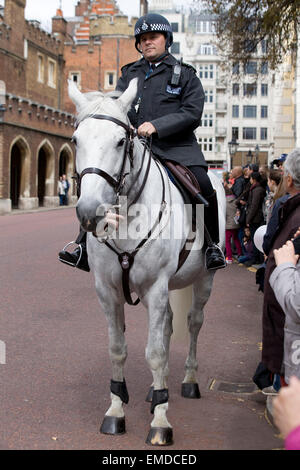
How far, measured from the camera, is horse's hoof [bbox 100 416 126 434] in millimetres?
4191

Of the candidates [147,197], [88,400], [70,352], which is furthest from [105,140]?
[70,352]

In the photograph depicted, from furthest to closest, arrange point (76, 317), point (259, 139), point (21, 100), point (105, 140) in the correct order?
1. point (259, 139)
2. point (21, 100)
3. point (76, 317)
4. point (105, 140)

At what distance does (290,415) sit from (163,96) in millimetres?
3477

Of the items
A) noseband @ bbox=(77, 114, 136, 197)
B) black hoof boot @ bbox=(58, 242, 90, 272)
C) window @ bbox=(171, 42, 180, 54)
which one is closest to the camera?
noseband @ bbox=(77, 114, 136, 197)

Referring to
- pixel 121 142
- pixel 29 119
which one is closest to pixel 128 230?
pixel 121 142

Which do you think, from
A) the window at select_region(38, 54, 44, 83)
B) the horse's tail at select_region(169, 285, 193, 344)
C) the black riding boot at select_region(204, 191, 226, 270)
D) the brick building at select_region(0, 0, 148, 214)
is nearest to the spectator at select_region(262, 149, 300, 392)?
the black riding boot at select_region(204, 191, 226, 270)

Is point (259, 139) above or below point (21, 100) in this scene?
above

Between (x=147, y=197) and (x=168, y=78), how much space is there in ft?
3.84

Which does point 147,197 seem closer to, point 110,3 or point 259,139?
point 110,3

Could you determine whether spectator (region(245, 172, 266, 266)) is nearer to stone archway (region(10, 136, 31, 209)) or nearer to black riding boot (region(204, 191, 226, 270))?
black riding boot (region(204, 191, 226, 270))

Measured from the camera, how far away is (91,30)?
58.6 m

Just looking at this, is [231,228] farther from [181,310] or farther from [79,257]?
[79,257]

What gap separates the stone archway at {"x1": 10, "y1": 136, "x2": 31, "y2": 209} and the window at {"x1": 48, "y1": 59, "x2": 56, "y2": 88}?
51.4ft

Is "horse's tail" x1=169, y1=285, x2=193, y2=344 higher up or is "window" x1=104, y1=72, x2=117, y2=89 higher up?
"window" x1=104, y1=72, x2=117, y2=89
